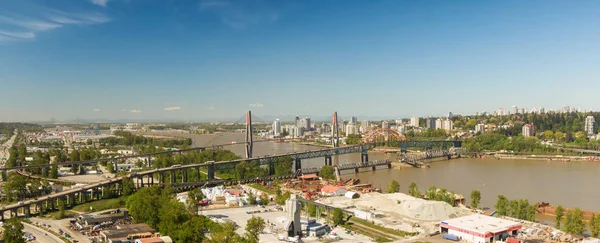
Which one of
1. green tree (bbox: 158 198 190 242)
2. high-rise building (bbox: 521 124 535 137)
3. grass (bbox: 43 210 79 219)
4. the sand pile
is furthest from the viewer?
high-rise building (bbox: 521 124 535 137)

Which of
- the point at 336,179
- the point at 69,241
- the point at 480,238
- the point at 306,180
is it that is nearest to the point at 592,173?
the point at 336,179

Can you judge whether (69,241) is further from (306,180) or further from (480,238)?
(306,180)

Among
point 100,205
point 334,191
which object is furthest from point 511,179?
point 100,205

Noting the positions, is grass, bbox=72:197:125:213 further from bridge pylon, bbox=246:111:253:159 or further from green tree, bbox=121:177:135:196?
bridge pylon, bbox=246:111:253:159

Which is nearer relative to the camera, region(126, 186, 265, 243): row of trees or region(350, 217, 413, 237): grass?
region(126, 186, 265, 243): row of trees

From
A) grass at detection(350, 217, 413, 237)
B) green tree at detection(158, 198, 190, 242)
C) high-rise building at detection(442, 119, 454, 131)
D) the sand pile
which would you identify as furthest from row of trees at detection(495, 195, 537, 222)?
high-rise building at detection(442, 119, 454, 131)

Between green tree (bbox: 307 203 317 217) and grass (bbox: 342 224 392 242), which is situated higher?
green tree (bbox: 307 203 317 217)
